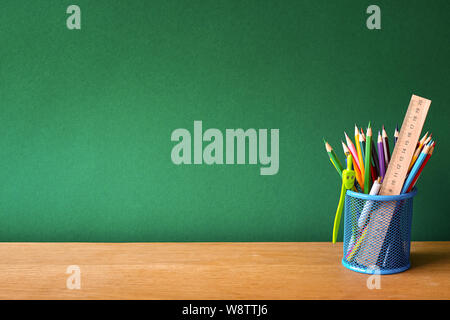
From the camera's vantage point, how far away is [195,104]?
3.85 ft

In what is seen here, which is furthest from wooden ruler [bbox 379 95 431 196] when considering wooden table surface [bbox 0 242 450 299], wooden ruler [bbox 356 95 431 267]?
wooden table surface [bbox 0 242 450 299]

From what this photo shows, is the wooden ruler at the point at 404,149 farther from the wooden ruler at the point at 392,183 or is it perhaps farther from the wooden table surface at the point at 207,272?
the wooden table surface at the point at 207,272

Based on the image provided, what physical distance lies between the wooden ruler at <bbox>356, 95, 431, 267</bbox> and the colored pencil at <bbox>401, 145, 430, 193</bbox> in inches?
0.6

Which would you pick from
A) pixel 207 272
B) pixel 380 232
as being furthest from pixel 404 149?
pixel 207 272

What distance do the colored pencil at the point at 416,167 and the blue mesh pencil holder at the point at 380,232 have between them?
2cm

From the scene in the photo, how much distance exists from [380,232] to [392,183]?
11 centimetres

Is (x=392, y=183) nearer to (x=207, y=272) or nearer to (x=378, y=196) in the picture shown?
(x=378, y=196)

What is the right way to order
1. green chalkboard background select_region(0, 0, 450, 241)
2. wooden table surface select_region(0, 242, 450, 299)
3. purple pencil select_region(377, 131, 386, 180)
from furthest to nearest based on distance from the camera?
green chalkboard background select_region(0, 0, 450, 241) < purple pencil select_region(377, 131, 386, 180) < wooden table surface select_region(0, 242, 450, 299)

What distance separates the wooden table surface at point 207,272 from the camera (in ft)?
2.80

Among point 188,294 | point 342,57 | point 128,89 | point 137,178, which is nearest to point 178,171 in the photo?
point 137,178

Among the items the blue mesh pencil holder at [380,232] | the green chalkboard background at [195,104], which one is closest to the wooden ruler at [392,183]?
the blue mesh pencil holder at [380,232]

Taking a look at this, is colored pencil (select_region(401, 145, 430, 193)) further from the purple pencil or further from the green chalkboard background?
the green chalkboard background

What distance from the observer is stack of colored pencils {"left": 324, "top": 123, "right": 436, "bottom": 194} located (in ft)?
3.10
